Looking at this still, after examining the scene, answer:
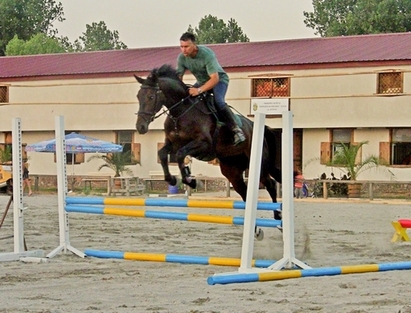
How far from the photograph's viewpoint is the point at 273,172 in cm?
1154

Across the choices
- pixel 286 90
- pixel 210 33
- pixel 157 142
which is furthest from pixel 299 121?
pixel 210 33

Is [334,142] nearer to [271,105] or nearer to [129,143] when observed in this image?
[271,105]

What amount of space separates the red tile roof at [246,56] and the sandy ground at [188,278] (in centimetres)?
1902

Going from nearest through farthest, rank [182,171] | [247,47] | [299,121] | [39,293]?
1. [39,293]
2. [182,171]
3. [299,121]
4. [247,47]

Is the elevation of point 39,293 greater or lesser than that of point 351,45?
lesser

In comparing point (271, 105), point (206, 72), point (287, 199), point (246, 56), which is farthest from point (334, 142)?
point (287, 199)

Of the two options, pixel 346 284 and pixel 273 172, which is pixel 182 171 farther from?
pixel 346 284

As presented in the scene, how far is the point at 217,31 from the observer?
7625 centimetres

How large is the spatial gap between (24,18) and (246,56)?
4256cm

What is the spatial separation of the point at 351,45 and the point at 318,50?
1.29 meters

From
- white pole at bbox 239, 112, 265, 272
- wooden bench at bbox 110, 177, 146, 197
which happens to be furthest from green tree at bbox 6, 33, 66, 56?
white pole at bbox 239, 112, 265, 272

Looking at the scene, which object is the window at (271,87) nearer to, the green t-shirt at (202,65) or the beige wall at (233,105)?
the beige wall at (233,105)

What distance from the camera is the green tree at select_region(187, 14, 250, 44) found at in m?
75.5

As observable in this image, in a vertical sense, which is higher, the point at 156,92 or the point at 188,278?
the point at 156,92
